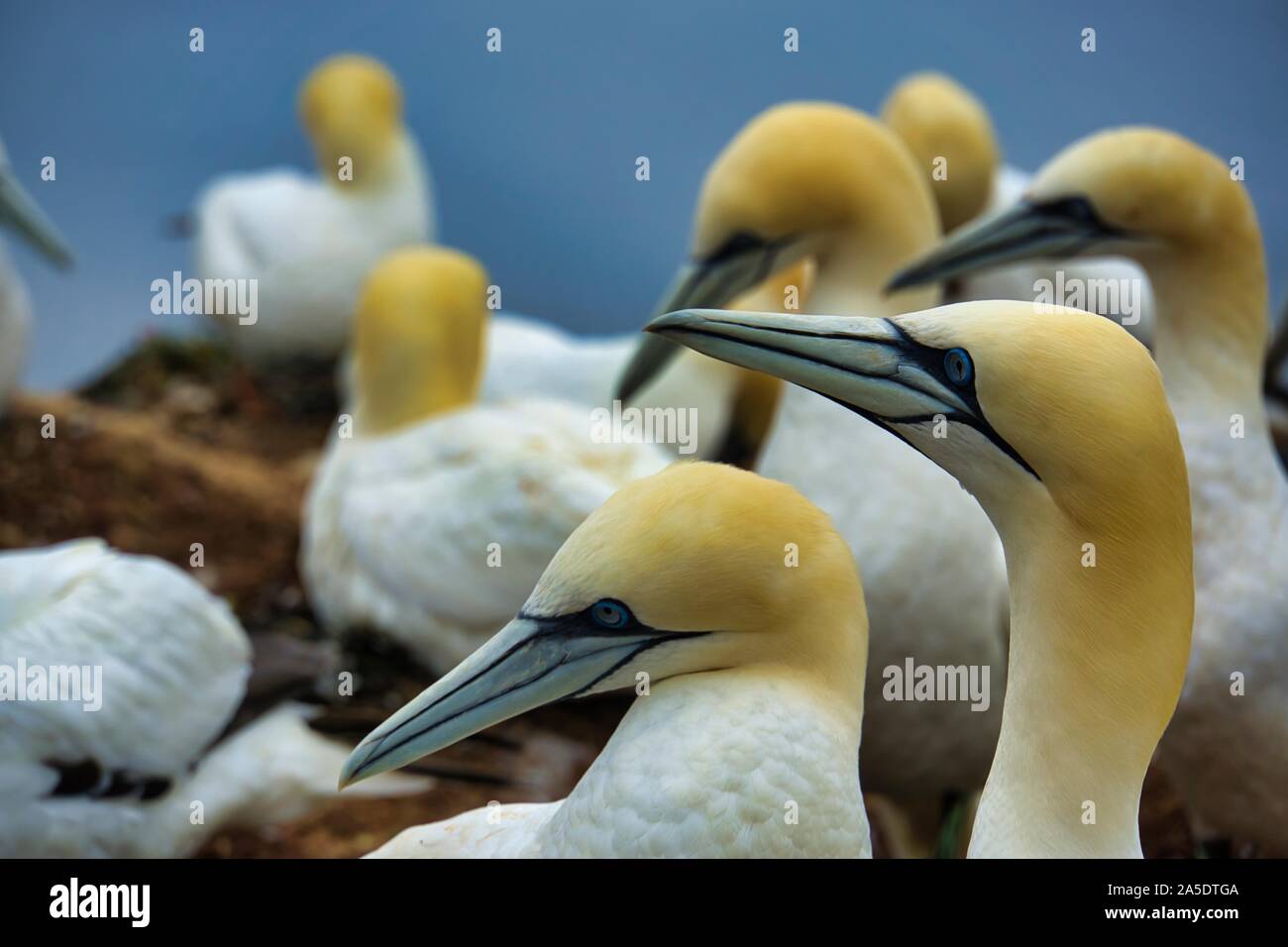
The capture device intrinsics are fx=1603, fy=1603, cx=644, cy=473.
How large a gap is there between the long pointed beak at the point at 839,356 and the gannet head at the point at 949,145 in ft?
10.7

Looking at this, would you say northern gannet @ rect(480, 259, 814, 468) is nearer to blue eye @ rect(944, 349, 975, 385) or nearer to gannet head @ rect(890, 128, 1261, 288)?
gannet head @ rect(890, 128, 1261, 288)

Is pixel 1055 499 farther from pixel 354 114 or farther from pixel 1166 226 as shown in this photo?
pixel 354 114

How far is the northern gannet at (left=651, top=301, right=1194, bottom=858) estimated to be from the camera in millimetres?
2111

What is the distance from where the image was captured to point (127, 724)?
3.45 meters

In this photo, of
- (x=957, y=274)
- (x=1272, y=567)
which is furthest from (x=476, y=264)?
(x=1272, y=567)

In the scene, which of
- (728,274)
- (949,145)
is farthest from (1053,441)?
(949,145)

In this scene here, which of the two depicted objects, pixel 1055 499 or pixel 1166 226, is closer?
pixel 1055 499

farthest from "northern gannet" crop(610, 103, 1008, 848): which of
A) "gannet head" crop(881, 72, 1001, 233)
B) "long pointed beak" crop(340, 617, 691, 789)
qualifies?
"gannet head" crop(881, 72, 1001, 233)

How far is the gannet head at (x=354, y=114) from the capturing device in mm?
7242

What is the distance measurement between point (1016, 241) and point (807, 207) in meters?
0.52

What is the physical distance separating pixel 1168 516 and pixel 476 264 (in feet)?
11.5

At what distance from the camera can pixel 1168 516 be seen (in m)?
2.16

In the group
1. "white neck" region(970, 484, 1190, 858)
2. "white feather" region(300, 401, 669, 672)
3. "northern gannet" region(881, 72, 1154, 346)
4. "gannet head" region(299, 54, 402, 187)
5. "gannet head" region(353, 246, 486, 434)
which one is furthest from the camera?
"gannet head" region(299, 54, 402, 187)

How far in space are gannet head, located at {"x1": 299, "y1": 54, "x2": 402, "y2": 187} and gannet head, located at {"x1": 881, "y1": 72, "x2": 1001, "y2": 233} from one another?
2595 millimetres
